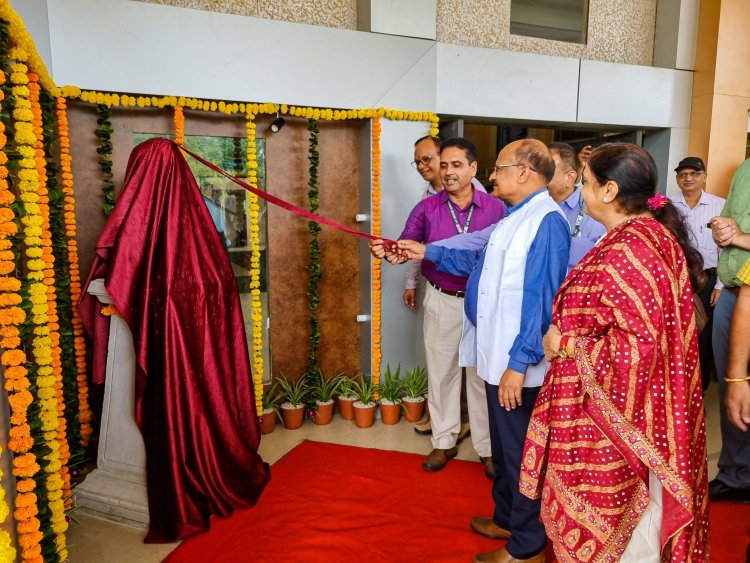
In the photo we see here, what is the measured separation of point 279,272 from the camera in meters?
3.85

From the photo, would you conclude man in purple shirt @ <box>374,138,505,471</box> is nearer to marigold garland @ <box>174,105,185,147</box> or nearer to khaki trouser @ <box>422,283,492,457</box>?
khaki trouser @ <box>422,283,492,457</box>

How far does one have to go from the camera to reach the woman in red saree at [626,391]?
4.61 feet

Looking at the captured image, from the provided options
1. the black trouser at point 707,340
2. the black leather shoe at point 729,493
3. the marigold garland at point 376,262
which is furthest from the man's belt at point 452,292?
the black trouser at point 707,340

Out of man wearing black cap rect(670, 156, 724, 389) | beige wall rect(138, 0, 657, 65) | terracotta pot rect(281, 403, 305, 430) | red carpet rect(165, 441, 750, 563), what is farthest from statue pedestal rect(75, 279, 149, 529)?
man wearing black cap rect(670, 156, 724, 389)

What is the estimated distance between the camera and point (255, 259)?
3502 millimetres

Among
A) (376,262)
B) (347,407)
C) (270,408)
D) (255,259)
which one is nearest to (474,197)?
(376,262)

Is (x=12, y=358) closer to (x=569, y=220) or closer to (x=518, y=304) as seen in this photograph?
(x=518, y=304)

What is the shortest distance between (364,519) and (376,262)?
69.7 inches

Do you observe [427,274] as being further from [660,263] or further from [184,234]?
[660,263]

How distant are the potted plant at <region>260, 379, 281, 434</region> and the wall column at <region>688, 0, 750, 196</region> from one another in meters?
4.00

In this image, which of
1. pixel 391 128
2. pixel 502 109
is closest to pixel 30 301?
pixel 391 128

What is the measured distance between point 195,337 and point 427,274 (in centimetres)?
142

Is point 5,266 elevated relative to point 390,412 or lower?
elevated

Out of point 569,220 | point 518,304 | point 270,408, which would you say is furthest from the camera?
point 270,408
